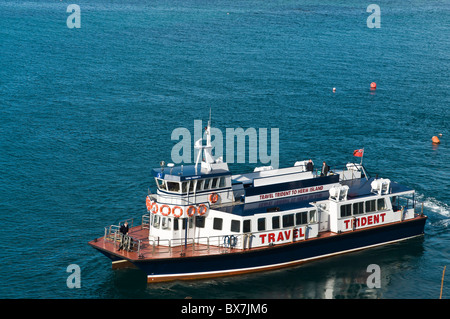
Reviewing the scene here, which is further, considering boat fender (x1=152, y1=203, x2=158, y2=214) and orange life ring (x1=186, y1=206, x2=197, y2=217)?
boat fender (x1=152, y1=203, x2=158, y2=214)

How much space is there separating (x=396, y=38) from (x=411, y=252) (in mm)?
102952

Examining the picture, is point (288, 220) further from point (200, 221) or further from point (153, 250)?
point (153, 250)

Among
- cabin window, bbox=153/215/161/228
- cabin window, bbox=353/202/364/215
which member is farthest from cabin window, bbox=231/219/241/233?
cabin window, bbox=353/202/364/215

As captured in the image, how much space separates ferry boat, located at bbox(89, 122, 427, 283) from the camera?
164ft

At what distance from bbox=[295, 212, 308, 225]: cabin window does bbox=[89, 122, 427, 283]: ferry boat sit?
0.02m

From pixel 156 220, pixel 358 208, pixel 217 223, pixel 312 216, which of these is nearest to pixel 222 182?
pixel 217 223

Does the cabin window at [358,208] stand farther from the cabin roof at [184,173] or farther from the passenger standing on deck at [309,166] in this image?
the cabin roof at [184,173]

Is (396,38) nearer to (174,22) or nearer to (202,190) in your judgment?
(174,22)

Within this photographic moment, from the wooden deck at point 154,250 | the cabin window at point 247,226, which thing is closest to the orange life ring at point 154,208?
the wooden deck at point 154,250

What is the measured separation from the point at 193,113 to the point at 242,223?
157 ft

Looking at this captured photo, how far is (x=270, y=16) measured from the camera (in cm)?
17200

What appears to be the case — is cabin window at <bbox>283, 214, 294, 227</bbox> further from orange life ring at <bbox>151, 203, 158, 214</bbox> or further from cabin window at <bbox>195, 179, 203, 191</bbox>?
orange life ring at <bbox>151, 203, 158, 214</bbox>

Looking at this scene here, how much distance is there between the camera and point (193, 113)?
96.2m

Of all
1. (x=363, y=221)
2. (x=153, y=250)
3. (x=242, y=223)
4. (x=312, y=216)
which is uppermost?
(x=312, y=216)
